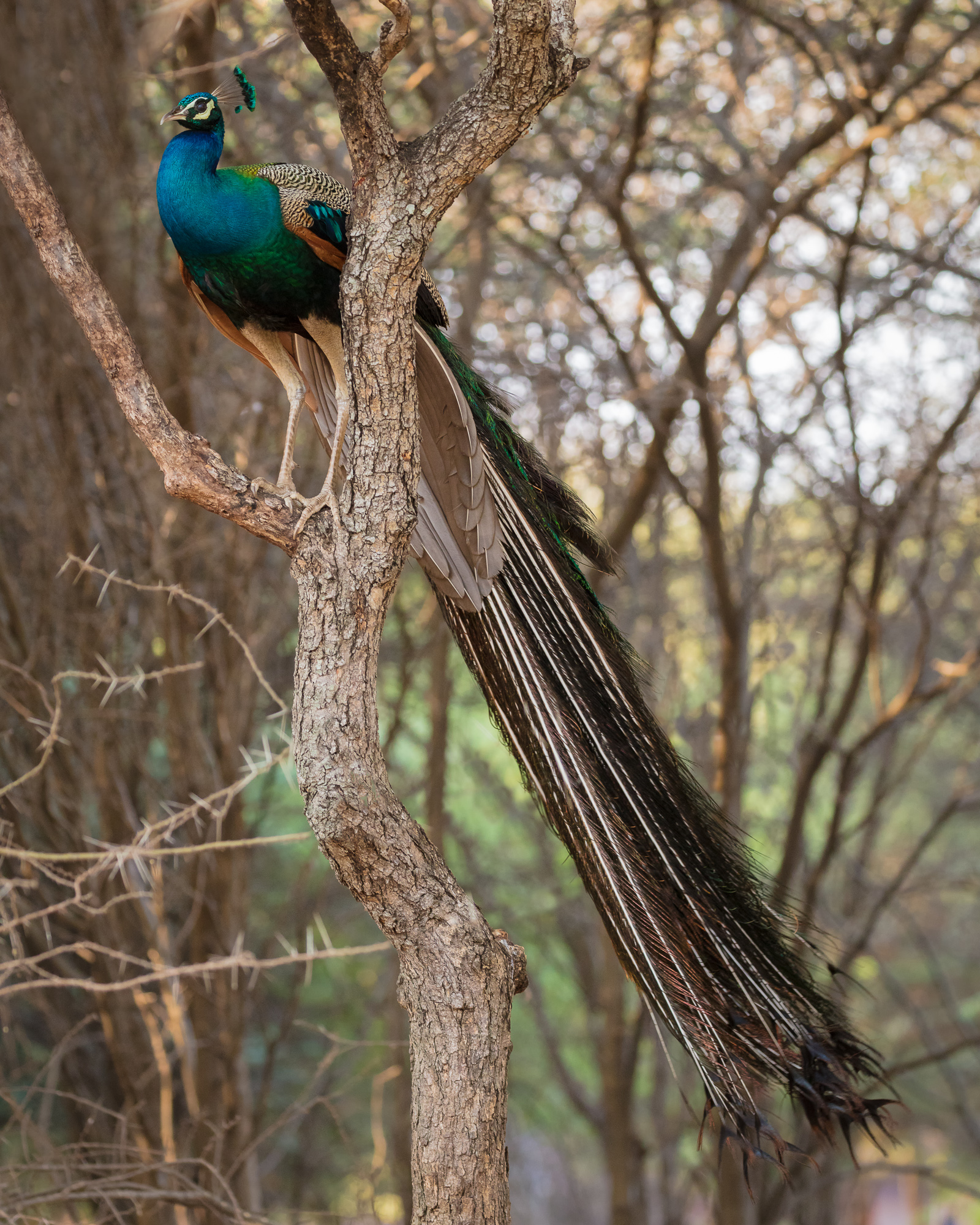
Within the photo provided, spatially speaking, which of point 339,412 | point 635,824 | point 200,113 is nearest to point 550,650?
point 635,824

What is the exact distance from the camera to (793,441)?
4.77m

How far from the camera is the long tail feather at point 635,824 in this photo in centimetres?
183

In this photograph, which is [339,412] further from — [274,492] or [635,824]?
[635,824]

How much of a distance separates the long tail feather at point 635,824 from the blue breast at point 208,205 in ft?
1.47

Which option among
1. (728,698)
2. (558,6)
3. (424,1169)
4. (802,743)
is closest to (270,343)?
(558,6)

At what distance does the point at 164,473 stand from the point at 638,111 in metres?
2.66

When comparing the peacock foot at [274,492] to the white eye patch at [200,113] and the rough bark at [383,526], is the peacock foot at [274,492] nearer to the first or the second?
the rough bark at [383,526]

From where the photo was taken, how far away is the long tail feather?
183cm

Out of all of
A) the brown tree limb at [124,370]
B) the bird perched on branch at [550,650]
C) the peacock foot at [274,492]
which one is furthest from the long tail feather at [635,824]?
the brown tree limb at [124,370]

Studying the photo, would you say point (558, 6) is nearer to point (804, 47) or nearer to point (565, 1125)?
point (804, 47)

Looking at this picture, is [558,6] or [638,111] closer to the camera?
[558,6]

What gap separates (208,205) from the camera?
229 cm

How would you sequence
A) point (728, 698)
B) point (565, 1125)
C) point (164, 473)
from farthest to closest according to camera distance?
point (565, 1125) → point (728, 698) → point (164, 473)

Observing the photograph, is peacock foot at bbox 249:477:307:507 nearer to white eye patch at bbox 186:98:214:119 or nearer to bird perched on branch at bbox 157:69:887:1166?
bird perched on branch at bbox 157:69:887:1166
